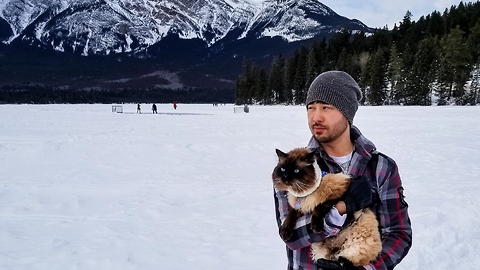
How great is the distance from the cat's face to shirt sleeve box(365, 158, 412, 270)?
44 centimetres

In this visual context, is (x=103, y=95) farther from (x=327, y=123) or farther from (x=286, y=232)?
(x=286, y=232)

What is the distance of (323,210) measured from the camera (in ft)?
5.39

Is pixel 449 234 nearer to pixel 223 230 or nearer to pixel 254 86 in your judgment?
pixel 223 230

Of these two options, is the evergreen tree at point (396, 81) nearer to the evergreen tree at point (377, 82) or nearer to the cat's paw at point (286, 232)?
the evergreen tree at point (377, 82)

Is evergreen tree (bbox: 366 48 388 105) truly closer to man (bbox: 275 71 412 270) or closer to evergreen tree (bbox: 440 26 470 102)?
evergreen tree (bbox: 440 26 470 102)

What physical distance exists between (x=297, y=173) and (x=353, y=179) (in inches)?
12.7

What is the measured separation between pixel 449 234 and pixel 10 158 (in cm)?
1272

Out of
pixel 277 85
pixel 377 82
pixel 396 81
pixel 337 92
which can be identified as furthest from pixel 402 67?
pixel 337 92

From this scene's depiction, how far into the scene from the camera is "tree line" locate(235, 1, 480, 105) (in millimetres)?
46562

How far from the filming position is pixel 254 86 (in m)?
79.1

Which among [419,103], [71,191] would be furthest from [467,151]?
[419,103]

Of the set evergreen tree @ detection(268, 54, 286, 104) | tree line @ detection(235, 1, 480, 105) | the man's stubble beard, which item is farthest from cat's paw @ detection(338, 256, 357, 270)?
evergreen tree @ detection(268, 54, 286, 104)

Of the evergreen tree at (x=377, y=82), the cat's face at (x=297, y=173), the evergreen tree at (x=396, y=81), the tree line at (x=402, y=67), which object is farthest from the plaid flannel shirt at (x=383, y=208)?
the evergreen tree at (x=377, y=82)

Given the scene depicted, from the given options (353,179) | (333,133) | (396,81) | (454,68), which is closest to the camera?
(353,179)
